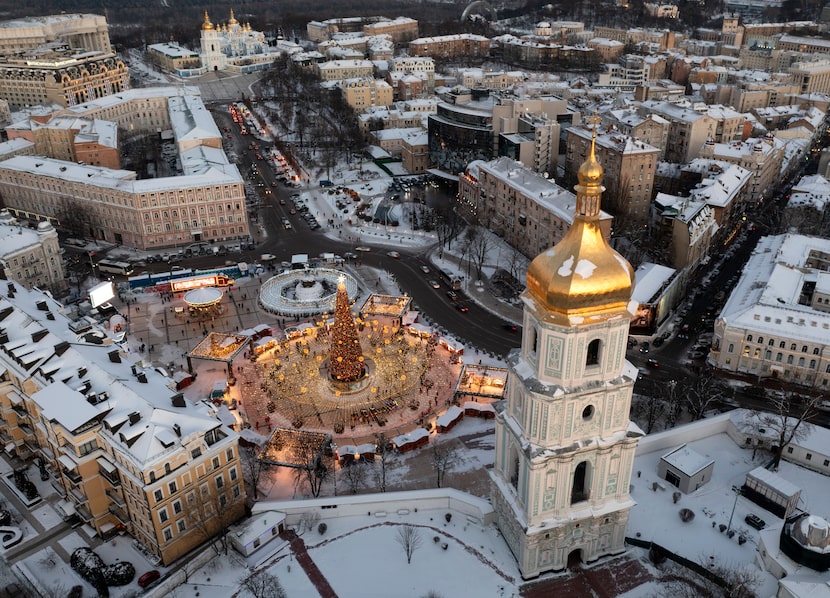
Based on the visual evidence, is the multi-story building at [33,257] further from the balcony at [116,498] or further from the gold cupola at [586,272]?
the gold cupola at [586,272]

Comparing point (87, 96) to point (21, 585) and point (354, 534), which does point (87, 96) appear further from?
point (354, 534)

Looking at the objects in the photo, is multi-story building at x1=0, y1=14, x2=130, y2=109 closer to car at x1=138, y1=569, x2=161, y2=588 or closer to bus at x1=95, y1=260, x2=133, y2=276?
bus at x1=95, y1=260, x2=133, y2=276

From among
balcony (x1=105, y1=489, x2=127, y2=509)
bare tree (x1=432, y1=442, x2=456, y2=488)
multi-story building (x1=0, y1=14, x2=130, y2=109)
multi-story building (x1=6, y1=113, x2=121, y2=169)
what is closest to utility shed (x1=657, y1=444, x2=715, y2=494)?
bare tree (x1=432, y1=442, x2=456, y2=488)

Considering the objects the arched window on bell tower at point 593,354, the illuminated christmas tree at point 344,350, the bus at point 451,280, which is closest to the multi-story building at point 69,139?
the bus at point 451,280

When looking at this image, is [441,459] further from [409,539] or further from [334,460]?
[409,539]

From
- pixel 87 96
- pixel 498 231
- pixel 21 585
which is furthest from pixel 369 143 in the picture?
pixel 21 585

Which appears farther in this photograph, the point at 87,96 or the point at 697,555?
the point at 87,96
